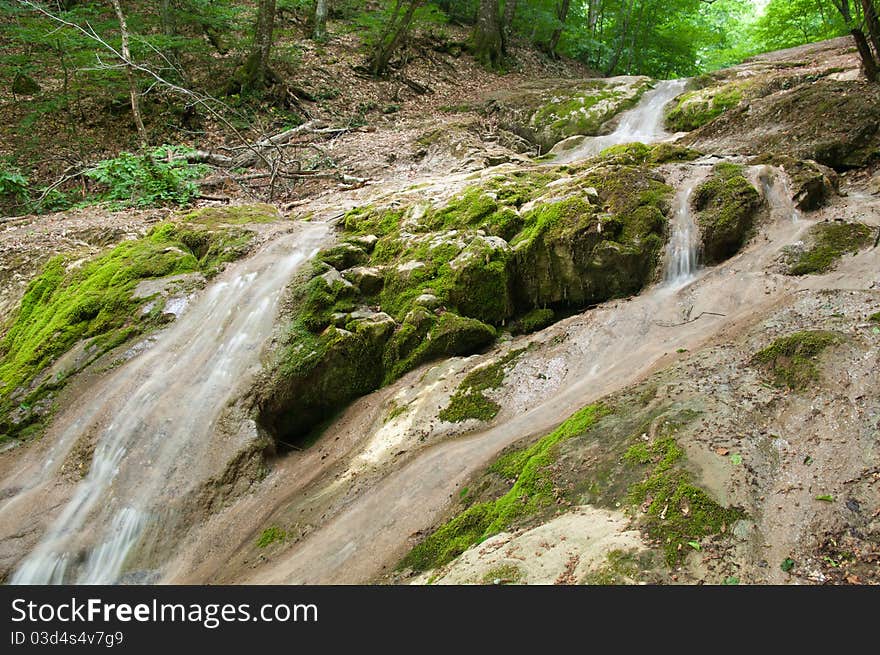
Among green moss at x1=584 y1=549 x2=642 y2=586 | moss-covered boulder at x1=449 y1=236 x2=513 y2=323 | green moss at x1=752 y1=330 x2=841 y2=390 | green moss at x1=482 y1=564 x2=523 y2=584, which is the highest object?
moss-covered boulder at x1=449 y1=236 x2=513 y2=323

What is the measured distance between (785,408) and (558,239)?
372 cm

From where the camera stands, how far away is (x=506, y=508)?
3656mm

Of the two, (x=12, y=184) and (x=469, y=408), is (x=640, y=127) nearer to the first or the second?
(x=469, y=408)

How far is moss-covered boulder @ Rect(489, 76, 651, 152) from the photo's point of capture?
13.4m

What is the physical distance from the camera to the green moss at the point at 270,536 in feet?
15.3

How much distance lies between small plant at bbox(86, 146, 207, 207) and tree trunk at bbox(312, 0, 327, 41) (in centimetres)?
1028

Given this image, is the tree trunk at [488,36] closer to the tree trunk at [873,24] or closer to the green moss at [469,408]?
the tree trunk at [873,24]

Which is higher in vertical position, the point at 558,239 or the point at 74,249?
the point at 74,249

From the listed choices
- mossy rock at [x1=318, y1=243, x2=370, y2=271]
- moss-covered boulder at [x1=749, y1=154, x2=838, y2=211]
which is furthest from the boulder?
moss-covered boulder at [x1=749, y1=154, x2=838, y2=211]

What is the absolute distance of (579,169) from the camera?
8.74 m

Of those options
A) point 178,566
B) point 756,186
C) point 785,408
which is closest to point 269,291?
point 178,566

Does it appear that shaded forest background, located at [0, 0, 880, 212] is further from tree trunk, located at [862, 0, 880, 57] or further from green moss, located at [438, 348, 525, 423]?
green moss, located at [438, 348, 525, 423]
